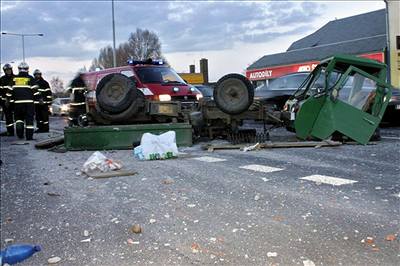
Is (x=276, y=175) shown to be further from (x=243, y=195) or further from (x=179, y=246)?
(x=179, y=246)

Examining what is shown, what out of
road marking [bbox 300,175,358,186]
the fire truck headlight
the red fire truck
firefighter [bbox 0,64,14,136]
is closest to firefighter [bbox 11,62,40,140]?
firefighter [bbox 0,64,14,136]

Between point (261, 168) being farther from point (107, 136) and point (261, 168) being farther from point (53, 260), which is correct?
point (53, 260)

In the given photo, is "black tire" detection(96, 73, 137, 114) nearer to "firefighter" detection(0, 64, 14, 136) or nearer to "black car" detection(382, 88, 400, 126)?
"firefighter" detection(0, 64, 14, 136)

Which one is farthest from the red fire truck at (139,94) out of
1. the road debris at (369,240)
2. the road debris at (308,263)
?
the road debris at (308,263)

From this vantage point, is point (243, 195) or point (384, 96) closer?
point (243, 195)

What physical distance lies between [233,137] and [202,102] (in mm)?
971

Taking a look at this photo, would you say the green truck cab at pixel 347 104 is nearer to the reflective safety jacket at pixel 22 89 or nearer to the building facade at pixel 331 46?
the reflective safety jacket at pixel 22 89

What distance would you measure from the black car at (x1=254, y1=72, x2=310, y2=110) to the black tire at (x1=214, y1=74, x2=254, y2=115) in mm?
3169

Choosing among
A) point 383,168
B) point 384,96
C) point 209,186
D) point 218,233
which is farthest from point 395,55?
point 218,233

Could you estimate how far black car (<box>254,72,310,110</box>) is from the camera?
42.4ft

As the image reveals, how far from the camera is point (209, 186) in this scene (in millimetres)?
5988

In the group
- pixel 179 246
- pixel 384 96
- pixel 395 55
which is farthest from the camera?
pixel 395 55

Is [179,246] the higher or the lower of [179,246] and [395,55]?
the lower

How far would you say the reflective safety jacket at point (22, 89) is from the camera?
491 inches
